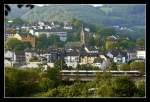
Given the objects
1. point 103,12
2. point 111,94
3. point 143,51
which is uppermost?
point 103,12

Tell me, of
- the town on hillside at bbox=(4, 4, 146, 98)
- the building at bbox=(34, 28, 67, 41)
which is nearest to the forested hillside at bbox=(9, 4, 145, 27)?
the town on hillside at bbox=(4, 4, 146, 98)

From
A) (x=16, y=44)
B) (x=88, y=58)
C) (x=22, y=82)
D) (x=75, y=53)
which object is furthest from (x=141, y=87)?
(x=16, y=44)

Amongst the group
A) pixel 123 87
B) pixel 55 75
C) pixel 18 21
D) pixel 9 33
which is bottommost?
pixel 123 87

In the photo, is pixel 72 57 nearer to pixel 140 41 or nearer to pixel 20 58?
pixel 20 58

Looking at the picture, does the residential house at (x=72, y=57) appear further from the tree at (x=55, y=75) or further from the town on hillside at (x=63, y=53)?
the tree at (x=55, y=75)

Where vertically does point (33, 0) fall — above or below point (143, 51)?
above

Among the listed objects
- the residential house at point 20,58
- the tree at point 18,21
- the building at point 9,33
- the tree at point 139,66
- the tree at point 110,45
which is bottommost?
the tree at point 139,66

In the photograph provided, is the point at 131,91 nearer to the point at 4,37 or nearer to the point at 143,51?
the point at 143,51

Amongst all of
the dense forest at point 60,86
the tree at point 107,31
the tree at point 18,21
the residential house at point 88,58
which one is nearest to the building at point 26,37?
the tree at point 18,21

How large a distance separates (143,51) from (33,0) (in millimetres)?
1090

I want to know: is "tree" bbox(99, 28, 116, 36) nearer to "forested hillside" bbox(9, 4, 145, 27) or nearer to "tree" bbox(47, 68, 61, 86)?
"forested hillside" bbox(9, 4, 145, 27)

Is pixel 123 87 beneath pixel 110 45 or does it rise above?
beneath
